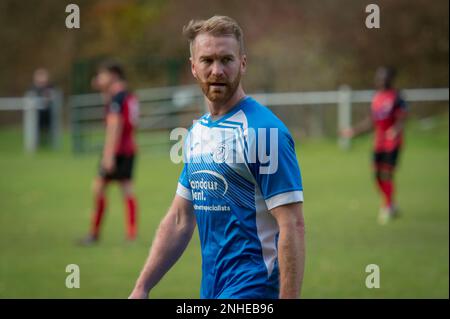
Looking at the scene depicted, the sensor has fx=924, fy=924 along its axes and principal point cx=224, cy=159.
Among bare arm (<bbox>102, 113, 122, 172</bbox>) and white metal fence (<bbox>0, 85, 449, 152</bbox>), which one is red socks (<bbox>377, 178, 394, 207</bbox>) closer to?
→ bare arm (<bbox>102, 113, 122, 172</bbox>)

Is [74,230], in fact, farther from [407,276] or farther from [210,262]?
[210,262]

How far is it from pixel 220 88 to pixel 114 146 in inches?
337

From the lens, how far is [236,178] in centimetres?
461

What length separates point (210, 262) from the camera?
476 cm

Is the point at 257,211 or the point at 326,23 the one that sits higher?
the point at 326,23

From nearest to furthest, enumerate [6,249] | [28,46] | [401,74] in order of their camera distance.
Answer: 1. [6,249]
2. [401,74]
3. [28,46]

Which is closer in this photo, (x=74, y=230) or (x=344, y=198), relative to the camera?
(x=74, y=230)

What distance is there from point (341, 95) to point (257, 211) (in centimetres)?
2508

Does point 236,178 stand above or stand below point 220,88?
below

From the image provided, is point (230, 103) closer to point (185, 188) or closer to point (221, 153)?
point (221, 153)

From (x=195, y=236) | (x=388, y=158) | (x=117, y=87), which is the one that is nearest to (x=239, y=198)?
(x=117, y=87)

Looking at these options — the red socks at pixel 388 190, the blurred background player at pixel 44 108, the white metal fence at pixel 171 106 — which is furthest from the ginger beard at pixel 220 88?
the blurred background player at pixel 44 108
